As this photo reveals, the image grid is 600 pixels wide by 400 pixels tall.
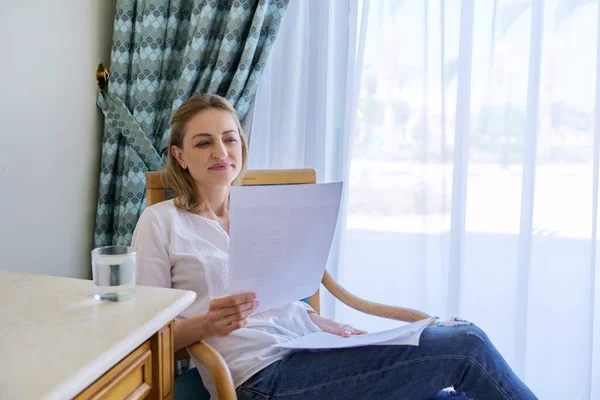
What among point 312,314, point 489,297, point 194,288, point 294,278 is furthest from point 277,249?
point 489,297

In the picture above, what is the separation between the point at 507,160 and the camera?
1.61 meters

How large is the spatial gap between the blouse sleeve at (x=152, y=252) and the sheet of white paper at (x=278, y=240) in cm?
11

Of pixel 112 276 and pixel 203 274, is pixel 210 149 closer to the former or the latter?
pixel 203 274

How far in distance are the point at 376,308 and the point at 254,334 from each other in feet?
1.31

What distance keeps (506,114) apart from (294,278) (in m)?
0.91

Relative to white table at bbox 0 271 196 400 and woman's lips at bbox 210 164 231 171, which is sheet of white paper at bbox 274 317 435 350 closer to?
white table at bbox 0 271 196 400

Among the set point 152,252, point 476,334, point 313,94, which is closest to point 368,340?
point 476,334

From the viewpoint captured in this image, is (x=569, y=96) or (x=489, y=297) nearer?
(x=569, y=96)

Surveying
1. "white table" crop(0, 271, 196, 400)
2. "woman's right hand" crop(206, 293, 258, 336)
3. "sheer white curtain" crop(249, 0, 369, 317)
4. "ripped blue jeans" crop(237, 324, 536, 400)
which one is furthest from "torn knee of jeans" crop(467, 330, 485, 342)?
"sheer white curtain" crop(249, 0, 369, 317)

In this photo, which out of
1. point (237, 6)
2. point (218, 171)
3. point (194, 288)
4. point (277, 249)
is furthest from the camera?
point (237, 6)

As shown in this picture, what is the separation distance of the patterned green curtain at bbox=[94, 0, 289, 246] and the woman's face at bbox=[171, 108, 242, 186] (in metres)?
0.40

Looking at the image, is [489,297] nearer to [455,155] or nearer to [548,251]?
[548,251]

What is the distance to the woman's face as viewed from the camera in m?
1.33

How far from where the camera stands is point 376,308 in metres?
1.40
